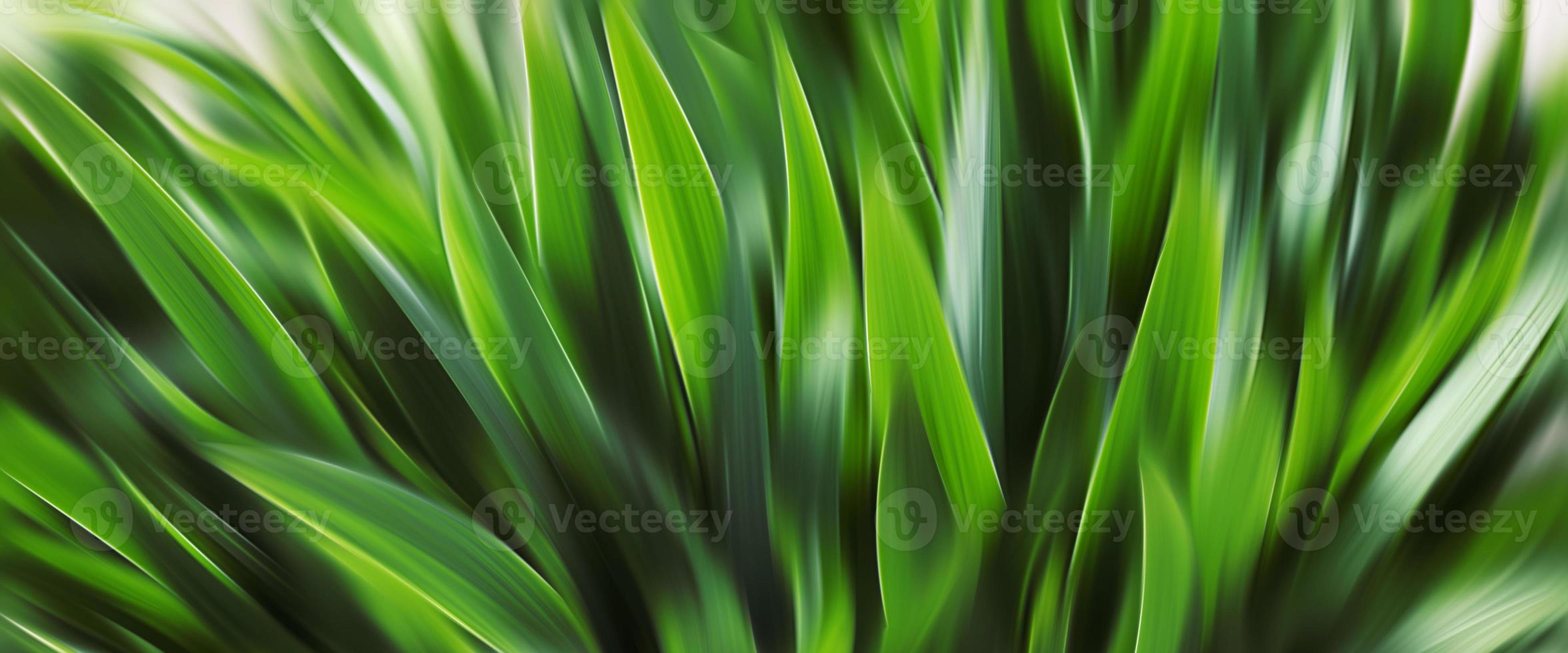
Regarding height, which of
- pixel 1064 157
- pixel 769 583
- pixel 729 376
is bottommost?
pixel 769 583

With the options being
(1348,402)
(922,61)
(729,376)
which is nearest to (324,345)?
(729,376)

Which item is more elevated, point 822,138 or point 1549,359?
point 822,138

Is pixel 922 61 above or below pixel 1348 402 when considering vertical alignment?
above

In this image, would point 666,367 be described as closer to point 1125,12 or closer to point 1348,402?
point 1125,12

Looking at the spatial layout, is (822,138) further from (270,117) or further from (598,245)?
(270,117)

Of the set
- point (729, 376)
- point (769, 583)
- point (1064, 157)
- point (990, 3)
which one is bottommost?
point (769, 583)

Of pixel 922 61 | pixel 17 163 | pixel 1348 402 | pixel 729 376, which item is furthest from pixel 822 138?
pixel 17 163
